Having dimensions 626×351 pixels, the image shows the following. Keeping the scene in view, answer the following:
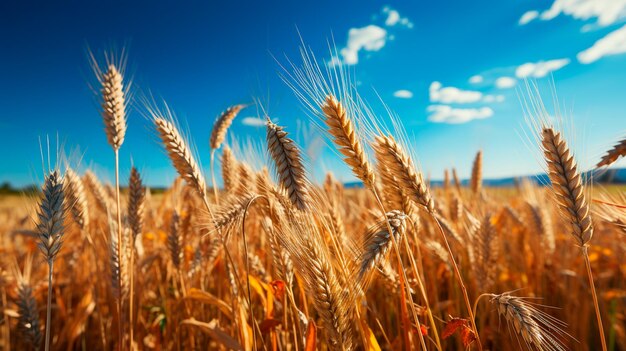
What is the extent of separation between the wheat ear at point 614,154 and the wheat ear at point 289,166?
3.52 ft

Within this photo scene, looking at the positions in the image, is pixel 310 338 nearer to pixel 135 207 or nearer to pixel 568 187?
pixel 568 187

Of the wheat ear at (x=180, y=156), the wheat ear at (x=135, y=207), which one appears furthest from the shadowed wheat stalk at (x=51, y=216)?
the wheat ear at (x=135, y=207)

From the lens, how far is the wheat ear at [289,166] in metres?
1.34

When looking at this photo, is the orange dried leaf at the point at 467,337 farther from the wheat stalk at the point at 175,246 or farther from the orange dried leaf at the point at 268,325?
the wheat stalk at the point at 175,246

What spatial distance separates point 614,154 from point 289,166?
1.15 metres

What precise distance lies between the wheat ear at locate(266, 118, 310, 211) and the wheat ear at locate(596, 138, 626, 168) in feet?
3.52

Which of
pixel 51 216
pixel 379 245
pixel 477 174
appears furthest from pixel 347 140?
pixel 477 174

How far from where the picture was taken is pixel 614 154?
1.20 m

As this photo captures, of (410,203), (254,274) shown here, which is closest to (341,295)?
(410,203)

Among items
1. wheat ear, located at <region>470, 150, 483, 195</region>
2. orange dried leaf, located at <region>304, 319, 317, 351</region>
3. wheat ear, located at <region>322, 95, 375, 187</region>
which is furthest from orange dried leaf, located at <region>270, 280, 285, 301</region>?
wheat ear, located at <region>470, 150, 483, 195</region>

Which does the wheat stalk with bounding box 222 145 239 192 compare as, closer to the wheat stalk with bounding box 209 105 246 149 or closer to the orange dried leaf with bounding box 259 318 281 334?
the wheat stalk with bounding box 209 105 246 149

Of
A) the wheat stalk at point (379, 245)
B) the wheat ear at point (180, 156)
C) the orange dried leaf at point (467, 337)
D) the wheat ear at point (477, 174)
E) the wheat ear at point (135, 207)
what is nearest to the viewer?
the wheat stalk at point (379, 245)

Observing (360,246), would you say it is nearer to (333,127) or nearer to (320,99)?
(333,127)

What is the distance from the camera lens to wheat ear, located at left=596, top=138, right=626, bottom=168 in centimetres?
119
